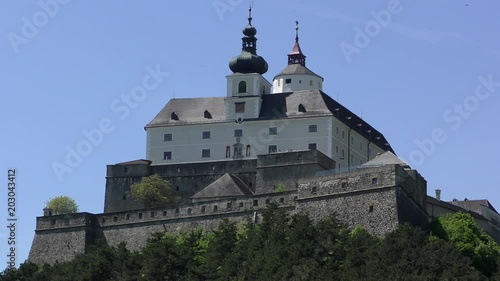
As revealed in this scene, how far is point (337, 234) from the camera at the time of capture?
Result: 7106cm

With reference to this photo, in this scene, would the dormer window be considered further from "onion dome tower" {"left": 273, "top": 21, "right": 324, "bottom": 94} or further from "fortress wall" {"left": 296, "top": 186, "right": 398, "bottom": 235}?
"fortress wall" {"left": 296, "top": 186, "right": 398, "bottom": 235}

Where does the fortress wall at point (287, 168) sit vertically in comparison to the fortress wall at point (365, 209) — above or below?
above

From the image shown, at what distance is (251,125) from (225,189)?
32.8ft

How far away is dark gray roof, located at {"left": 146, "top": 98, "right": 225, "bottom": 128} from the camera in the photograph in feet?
310

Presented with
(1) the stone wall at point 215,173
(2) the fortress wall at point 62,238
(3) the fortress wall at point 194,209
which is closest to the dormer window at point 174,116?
(1) the stone wall at point 215,173

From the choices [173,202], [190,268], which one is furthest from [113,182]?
[190,268]

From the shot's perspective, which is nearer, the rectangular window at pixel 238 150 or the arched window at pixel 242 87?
the rectangular window at pixel 238 150

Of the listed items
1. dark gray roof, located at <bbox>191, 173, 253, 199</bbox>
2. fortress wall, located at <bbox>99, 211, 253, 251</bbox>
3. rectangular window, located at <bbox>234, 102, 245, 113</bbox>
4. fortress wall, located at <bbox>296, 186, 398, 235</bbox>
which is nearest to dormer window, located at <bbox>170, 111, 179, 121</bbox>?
rectangular window, located at <bbox>234, 102, 245, 113</bbox>

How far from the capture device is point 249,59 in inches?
3762

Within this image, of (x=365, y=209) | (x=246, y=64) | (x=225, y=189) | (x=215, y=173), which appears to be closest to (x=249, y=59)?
(x=246, y=64)

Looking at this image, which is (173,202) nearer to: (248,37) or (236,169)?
(236,169)

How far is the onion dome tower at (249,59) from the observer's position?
313ft

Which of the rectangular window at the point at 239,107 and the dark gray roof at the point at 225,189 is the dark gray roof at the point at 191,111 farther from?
the dark gray roof at the point at 225,189

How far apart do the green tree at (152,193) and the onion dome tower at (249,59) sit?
1091 centimetres
